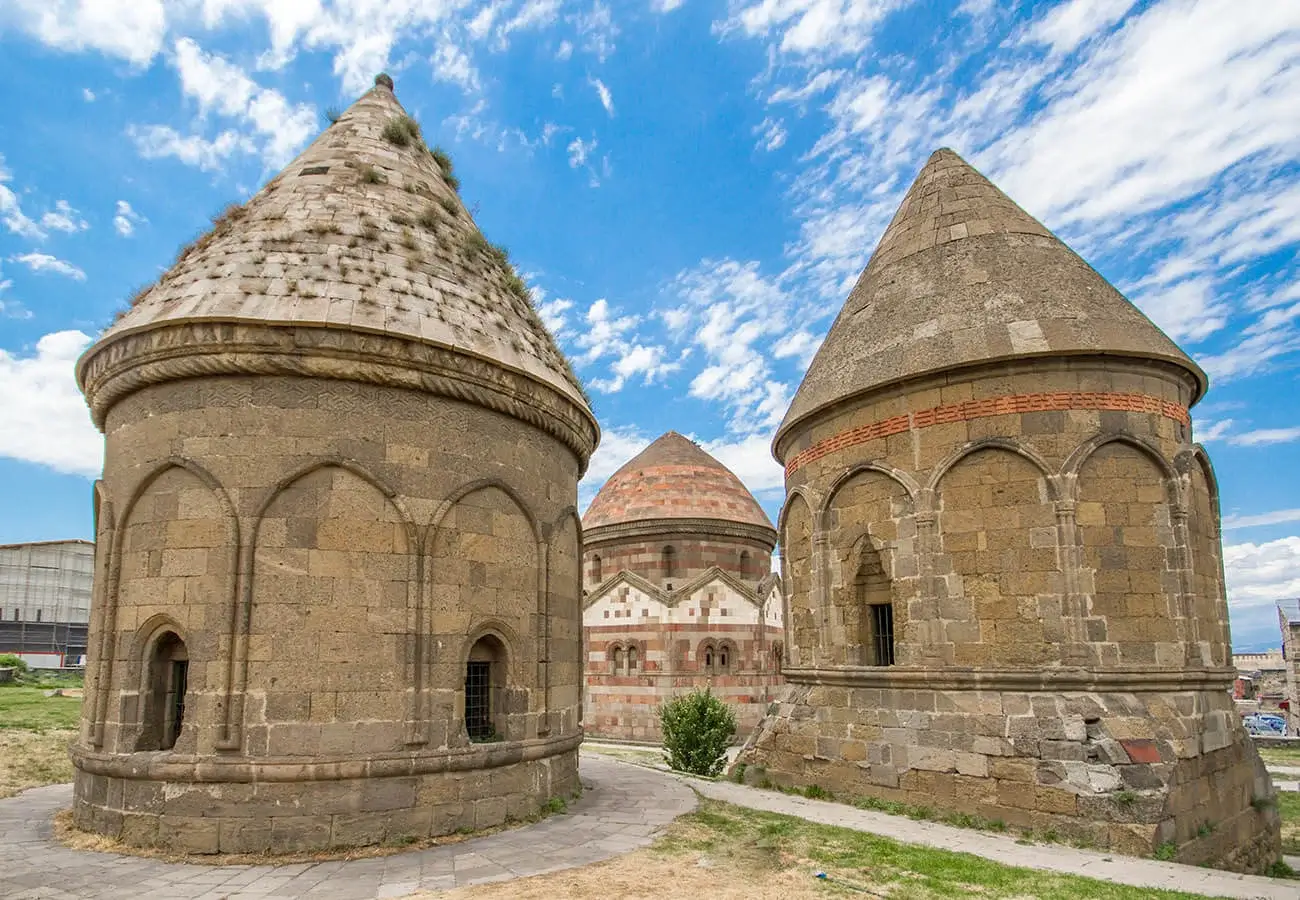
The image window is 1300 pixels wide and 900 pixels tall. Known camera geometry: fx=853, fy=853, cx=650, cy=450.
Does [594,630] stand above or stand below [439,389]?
below

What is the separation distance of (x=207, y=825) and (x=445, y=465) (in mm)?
3837

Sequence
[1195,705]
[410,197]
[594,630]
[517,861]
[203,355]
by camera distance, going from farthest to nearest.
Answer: [594,630] < [410,197] < [1195,705] < [203,355] < [517,861]

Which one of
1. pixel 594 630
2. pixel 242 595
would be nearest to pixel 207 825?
pixel 242 595

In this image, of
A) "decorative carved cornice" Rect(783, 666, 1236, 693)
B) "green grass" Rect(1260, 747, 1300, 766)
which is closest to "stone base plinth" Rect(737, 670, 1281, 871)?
"decorative carved cornice" Rect(783, 666, 1236, 693)

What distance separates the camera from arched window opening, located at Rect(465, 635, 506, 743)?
9.16m

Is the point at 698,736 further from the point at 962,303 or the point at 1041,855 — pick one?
the point at 962,303

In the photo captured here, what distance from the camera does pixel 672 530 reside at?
2814 centimetres

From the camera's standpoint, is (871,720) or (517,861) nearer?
(517,861)

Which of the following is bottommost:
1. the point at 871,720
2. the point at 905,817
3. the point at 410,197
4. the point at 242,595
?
the point at 905,817

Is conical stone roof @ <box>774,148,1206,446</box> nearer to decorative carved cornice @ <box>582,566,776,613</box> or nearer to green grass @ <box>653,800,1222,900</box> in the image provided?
green grass @ <box>653,800,1222,900</box>

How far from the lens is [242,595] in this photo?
7809 mm

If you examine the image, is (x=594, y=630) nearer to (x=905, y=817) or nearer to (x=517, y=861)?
(x=905, y=817)

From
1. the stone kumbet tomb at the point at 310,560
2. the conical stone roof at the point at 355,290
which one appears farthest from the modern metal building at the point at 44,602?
the stone kumbet tomb at the point at 310,560

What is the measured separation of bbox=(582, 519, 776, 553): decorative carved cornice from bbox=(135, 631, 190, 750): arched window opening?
803 inches
